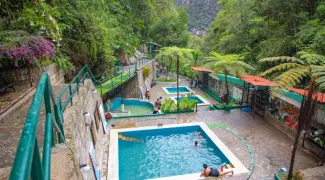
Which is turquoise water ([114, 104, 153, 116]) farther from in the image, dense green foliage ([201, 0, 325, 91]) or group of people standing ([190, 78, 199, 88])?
group of people standing ([190, 78, 199, 88])

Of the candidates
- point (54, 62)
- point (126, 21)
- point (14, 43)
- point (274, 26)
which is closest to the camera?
point (14, 43)

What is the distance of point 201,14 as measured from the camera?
6400 cm

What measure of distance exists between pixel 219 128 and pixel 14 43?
408 inches

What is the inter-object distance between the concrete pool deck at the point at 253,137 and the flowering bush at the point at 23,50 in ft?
20.7

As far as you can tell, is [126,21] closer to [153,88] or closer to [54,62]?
[153,88]

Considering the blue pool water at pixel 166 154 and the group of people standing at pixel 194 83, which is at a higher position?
the group of people standing at pixel 194 83

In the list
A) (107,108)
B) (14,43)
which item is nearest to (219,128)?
(107,108)

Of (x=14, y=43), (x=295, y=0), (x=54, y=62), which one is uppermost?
(x=295, y=0)

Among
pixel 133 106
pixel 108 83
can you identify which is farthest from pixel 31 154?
pixel 133 106

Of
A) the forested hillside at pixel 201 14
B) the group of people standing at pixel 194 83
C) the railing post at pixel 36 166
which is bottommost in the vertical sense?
the group of people standing at pixel 194 83

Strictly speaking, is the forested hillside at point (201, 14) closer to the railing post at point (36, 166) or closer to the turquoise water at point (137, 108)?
the turquoise water at point (137, 108)

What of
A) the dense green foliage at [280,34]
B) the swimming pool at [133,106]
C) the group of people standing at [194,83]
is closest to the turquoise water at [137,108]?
the swimming pool at [133,106]

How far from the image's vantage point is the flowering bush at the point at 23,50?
635 cm

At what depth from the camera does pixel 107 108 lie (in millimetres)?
15695
